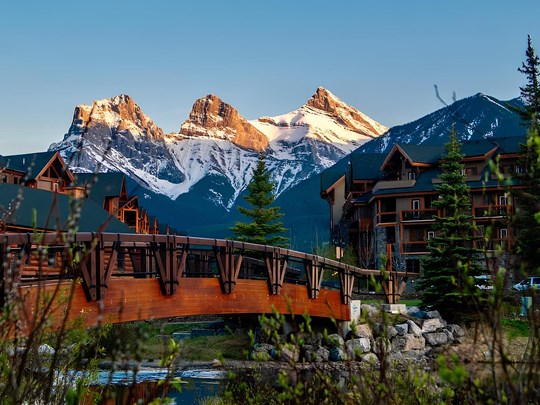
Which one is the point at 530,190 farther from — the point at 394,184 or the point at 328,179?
the point at 328,179

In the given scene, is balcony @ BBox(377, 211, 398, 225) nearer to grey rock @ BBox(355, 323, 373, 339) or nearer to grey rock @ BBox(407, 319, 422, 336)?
grey rock @ BBox(407, 319, 422, 336)

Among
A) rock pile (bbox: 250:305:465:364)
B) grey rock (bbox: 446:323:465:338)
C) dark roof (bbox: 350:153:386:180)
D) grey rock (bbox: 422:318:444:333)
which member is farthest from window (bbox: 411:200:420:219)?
grey rock (bbox: 422:318:444:333)

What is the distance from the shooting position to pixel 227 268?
1956 cm

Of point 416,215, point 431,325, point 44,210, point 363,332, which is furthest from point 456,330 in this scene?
point 416,215

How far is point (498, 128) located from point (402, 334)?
17523 cm

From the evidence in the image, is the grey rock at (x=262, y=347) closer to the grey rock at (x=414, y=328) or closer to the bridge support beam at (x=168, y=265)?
the grey rock at (x=414, y=328)

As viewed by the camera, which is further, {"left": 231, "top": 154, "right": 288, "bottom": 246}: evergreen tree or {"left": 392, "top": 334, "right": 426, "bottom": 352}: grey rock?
{"left": 231, "top": 154, "right": 288, "bottom": 246}: evergreen tree

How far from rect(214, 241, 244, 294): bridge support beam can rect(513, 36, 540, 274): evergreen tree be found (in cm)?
709

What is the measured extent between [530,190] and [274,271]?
471 inches

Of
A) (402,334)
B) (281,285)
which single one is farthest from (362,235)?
(281,285)

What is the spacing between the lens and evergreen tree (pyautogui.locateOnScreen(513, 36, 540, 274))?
4039mm

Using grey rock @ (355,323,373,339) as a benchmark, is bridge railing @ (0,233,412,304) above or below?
above

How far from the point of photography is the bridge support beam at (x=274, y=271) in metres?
21.4

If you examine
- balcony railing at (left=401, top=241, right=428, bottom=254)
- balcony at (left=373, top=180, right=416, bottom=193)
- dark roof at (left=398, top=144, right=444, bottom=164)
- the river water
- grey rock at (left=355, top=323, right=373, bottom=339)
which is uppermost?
dark roof at (left=398, top=144, right=444, bottom=164)
